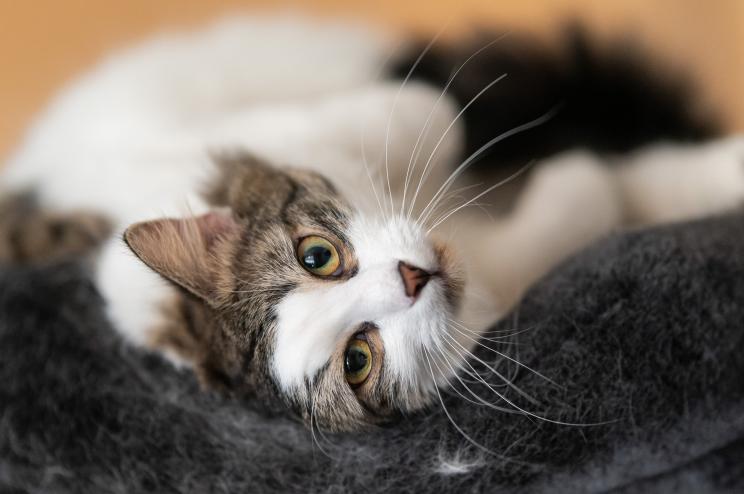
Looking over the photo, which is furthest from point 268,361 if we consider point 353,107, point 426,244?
point 353,107

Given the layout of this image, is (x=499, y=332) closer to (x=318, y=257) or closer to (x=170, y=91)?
(x=318, y=257)

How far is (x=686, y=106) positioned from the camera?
4.59ft

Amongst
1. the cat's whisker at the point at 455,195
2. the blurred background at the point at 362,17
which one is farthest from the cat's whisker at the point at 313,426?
the blurred background at the point at 362,17

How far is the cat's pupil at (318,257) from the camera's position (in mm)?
930

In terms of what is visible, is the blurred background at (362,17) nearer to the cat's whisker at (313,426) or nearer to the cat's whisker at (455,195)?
the cat's whisker at (455,195)

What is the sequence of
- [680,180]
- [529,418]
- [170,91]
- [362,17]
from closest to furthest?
1. [529,418]
2. [680,180]
3. [170,91]
4. [362,17]

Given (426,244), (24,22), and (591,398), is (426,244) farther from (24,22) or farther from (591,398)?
(24,22)

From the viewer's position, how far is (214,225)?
1.03 meters

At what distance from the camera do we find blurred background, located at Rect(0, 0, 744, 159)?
1.51m

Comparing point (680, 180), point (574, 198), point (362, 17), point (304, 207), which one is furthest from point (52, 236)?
point (680, 180)

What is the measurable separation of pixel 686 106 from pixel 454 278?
0.80 meters

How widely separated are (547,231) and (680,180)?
1.06 ft

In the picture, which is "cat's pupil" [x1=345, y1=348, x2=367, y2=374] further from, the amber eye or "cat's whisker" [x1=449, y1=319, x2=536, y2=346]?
"cat's whisker" [x1=449, y1=319, x2=536, y2=346]

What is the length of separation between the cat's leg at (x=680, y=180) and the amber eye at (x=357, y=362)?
682 mm
